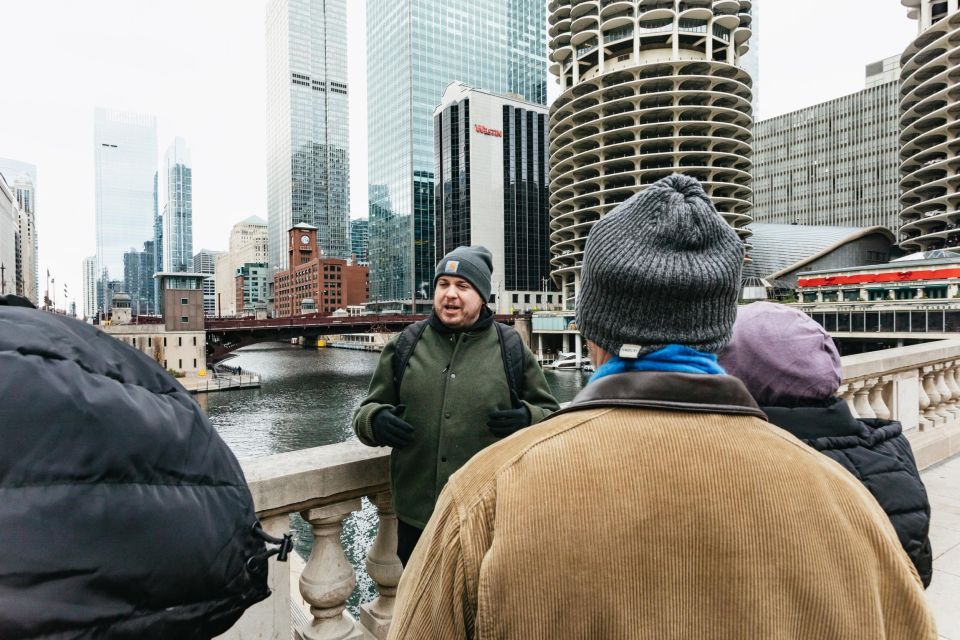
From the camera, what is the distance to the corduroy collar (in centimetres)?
105

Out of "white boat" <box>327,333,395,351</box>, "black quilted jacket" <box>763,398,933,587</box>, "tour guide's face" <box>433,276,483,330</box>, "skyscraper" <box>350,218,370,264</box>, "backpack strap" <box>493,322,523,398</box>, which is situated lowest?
"white boat" <box>327,333,395,351</box>

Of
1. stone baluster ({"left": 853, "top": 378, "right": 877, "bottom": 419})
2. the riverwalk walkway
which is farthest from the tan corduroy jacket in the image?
the riverwalk walkway

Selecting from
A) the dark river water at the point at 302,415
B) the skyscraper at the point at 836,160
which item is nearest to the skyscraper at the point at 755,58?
the skyscraper at the point at 836,160

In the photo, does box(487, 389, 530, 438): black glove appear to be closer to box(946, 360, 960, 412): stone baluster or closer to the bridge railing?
the bridge railing

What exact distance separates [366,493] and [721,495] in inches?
82.7

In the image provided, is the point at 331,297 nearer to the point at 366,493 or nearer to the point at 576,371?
the point at 576,371

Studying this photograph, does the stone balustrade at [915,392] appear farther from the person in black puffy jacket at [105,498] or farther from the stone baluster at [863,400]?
the person in black puffy jacket at [105,498]

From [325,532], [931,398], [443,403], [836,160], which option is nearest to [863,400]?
[931,398]

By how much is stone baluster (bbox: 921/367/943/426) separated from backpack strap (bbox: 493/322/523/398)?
5.75 metres

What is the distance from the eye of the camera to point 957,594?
348cm

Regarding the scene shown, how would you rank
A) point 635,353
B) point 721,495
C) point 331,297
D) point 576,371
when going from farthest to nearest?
point 331,297 → point 576,371 → point 635,353 → point 721,495

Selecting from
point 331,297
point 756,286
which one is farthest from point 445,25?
point 756,286

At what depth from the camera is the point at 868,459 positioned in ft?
6.61

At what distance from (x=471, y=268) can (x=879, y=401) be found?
472cm
